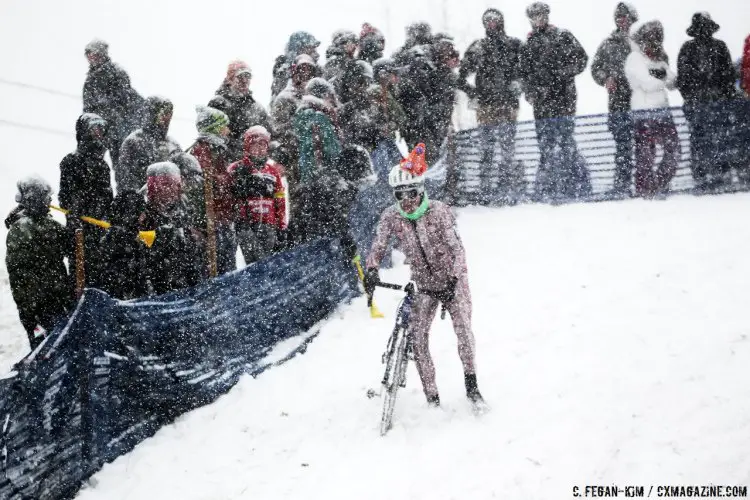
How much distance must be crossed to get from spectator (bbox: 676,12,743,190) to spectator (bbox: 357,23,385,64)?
527 centimetres

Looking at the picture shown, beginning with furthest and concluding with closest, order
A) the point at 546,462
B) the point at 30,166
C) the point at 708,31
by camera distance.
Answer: the point at 30,166, the point at 708,31, the point at 546,462

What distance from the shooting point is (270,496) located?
5383mm

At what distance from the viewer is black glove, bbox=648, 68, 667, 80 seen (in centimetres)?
1193

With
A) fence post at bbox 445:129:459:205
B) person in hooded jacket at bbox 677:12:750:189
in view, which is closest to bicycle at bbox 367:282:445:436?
fence post at bbox 445:129:459:205

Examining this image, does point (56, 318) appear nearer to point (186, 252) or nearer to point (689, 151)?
point (186, 252)

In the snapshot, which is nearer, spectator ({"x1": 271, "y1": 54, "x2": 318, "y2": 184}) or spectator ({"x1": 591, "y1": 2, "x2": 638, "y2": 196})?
spectator ({"x1": 271, "y1": 54, "x2": 318, "y2": 184})

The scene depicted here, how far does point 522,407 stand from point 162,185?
4081 millimetres

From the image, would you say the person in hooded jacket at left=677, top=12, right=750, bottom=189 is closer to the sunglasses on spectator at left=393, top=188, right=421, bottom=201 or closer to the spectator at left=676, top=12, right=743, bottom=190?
the spectator at left=676, top=12, right=743, bottom=190

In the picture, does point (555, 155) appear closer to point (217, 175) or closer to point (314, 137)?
point (314, 137)

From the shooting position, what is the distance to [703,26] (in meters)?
11.8

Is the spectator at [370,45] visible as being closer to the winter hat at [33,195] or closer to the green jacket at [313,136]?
the green jacket at [313,136]

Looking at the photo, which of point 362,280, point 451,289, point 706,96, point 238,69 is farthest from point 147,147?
point 706,96

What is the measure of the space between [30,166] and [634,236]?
18211 mm

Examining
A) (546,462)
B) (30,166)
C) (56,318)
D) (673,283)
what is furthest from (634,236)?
(30,166)
